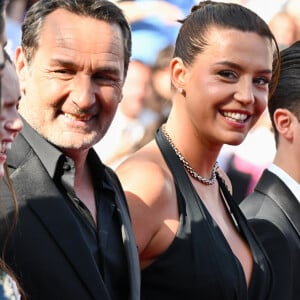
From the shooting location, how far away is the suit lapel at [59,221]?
9.61 ft

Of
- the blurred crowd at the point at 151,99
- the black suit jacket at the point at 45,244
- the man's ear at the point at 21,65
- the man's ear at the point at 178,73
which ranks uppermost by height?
the man's ear at the point at 21,65

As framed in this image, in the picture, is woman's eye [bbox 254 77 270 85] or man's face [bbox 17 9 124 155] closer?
man's face [bbox 17 9 124 155]

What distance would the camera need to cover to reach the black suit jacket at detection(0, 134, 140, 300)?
287cm

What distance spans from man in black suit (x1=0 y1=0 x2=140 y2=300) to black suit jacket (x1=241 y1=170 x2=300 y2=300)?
85 centimetres

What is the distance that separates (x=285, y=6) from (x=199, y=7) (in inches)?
100

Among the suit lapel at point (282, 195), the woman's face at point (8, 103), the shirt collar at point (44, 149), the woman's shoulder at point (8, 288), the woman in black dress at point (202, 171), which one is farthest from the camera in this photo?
the suit lapel at point (282, 195)

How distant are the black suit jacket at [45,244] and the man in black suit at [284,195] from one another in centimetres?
109

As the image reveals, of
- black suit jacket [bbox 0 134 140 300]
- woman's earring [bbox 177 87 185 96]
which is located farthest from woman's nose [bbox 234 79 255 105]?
black suit jacket [bbox 0 134 140 300]

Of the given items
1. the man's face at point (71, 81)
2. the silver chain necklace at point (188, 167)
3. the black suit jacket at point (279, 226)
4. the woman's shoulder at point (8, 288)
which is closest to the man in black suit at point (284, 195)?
the black suit jacket at point (279, 226)

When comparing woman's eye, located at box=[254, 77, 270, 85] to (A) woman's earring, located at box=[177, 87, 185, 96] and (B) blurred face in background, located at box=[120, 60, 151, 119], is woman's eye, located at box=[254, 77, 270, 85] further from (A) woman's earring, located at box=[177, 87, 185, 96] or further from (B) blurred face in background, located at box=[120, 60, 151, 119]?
(B) blurred face in background, located at box=[120, 60, 151, 119]

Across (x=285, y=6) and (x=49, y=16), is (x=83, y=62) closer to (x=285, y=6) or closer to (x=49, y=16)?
(x=49, y=16)

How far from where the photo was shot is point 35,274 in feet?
9.42

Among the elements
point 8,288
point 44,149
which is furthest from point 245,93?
point 8,288

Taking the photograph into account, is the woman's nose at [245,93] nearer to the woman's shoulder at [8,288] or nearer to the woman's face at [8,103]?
the woman's shoulder at [8,288]
